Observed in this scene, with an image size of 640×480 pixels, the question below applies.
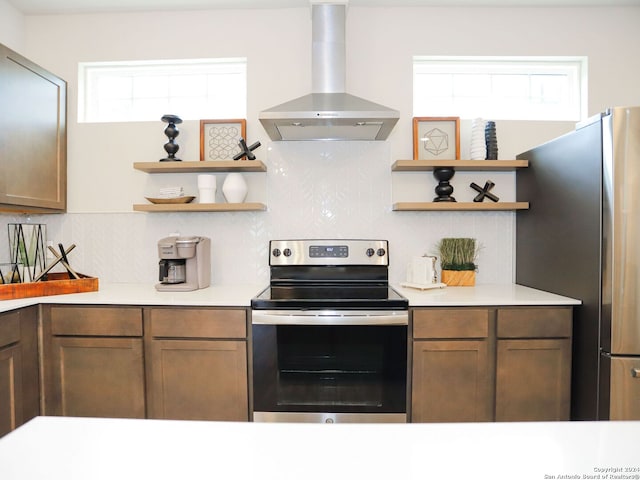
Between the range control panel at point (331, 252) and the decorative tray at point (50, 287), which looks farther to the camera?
the range control panel at point (331, 252)

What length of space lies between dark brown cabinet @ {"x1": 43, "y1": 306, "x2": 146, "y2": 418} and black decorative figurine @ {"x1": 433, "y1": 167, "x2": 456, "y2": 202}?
1.89 metres

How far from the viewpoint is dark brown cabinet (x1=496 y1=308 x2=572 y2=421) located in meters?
1.92

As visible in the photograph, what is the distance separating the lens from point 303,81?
261cm

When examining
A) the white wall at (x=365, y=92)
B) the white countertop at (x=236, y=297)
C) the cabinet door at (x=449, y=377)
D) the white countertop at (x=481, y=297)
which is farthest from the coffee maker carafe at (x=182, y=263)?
the cabinet door at (x=449, y=377)

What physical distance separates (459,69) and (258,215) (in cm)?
175

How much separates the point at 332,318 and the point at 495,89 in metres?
2.05

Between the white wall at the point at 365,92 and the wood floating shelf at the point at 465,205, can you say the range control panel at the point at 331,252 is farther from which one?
the wood floating shelf at the point at 465,205

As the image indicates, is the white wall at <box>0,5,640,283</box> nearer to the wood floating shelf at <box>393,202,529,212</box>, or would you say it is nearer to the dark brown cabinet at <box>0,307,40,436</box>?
the wood floating shelf at <box>393,202,529,212</box>

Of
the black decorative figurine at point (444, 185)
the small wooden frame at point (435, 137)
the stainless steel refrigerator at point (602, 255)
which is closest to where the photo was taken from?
the stainless steel refrigerator at point (602, 255)

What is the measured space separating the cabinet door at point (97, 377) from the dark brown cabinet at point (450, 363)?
141cm

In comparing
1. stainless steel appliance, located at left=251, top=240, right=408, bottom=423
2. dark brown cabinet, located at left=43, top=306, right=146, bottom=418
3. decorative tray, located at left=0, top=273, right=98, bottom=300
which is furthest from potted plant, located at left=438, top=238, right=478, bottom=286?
decorative tray, located at left=0, top=273, right=98, bottom=300

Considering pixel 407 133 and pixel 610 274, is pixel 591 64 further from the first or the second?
pixel 610 274

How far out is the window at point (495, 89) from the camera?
2684mm

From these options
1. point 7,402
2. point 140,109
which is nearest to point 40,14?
point 140,109
